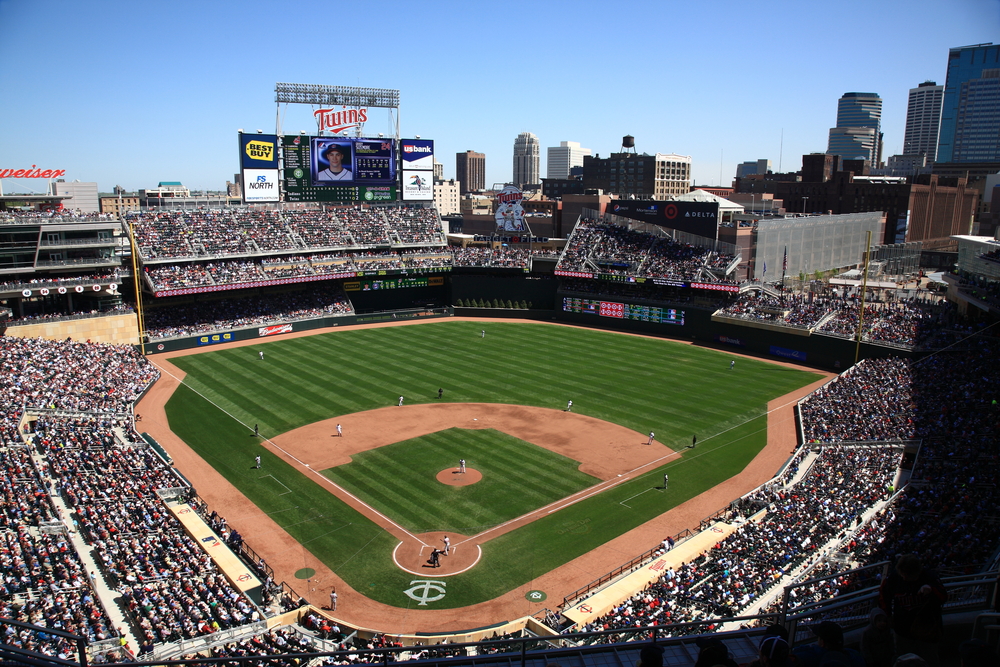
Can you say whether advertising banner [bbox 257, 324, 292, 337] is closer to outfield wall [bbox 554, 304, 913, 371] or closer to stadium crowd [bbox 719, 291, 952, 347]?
outfield wall [bbox 554, 304, 913, 371]

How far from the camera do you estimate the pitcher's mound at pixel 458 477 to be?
102ft

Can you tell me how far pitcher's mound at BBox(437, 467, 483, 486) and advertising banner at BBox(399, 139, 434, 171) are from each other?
162ft

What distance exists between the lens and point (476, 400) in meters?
42.8

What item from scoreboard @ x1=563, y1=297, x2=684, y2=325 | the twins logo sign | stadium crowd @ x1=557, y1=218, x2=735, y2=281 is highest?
the twins logo sign

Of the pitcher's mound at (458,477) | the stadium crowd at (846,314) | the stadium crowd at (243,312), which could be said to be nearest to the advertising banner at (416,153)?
the stadium crowd at (243,312)

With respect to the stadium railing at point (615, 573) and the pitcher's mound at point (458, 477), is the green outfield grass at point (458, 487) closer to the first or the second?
the pitcher's mound at point (458, 477)

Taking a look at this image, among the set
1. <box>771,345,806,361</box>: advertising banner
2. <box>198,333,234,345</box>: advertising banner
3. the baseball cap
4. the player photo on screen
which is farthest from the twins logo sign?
<box>771,345,806,361</box>: advertising banner

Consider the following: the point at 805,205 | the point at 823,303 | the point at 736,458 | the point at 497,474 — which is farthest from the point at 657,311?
the point at 805,205

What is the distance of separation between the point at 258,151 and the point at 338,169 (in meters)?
8.10

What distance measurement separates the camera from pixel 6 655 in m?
8.96

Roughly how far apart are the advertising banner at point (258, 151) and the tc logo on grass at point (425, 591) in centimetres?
5328

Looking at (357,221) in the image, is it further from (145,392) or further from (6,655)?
(6,655)

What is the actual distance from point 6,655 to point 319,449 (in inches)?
1038

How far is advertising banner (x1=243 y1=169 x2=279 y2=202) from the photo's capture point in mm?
66688
